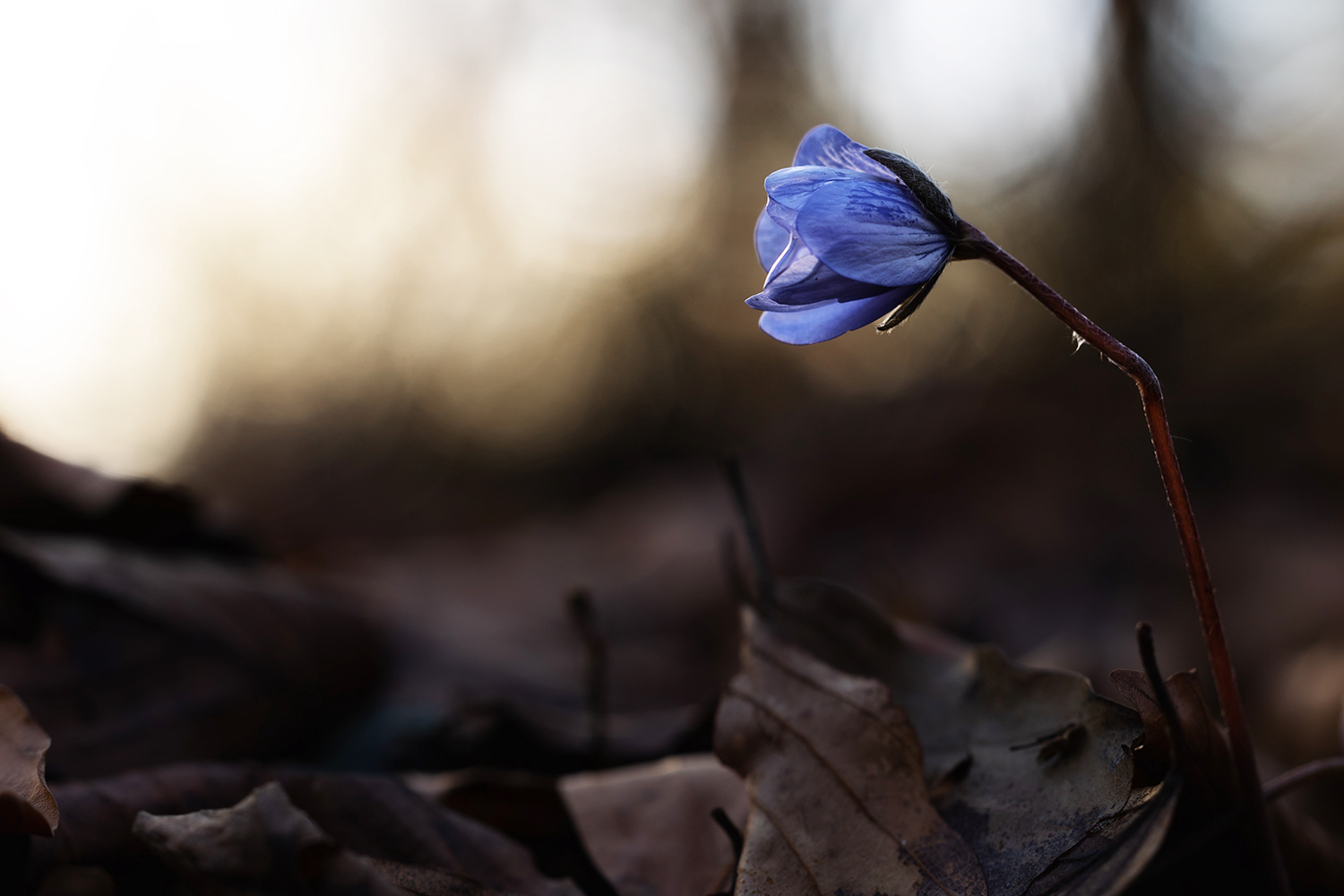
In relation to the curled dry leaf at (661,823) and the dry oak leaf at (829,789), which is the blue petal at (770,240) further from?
the curled dry leaf at (661,823)

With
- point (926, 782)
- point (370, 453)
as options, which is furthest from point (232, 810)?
point (370, 453)

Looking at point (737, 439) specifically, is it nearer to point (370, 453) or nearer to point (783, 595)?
point (370, 453)

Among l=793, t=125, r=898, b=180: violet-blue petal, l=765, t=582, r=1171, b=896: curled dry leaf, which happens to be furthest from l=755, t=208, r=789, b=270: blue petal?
l=765, t=582, r=1171, b=896: curled dry leaf

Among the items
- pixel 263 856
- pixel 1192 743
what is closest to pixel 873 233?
pixel 1192 743

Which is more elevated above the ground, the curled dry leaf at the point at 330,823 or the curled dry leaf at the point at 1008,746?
the curled dry leaf at the point at 1008,746

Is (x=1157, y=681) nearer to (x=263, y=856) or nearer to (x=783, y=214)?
(x=783, y=214)

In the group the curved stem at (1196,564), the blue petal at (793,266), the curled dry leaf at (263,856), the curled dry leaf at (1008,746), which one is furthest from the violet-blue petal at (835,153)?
the curled dry leaf at (263,856)
